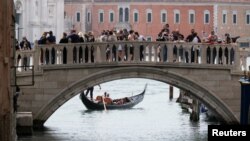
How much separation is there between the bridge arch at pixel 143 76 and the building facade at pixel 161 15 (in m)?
56.9

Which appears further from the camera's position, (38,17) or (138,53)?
(38,17)

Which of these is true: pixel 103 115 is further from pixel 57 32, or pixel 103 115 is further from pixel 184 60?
pixel 57 32

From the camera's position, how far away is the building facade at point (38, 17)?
65.4 m

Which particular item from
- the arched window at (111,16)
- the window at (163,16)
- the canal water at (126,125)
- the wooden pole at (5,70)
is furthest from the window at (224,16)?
the wooden pole at (5,70)

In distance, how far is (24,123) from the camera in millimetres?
21109

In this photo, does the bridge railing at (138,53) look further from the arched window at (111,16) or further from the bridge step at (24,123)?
the arched window at (111,16)

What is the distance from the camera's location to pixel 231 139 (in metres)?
10.8

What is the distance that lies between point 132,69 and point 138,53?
0.33 metres

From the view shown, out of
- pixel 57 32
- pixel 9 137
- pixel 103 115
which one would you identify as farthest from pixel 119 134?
pixel 57 32

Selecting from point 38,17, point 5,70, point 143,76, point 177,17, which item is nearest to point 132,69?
point 143,76

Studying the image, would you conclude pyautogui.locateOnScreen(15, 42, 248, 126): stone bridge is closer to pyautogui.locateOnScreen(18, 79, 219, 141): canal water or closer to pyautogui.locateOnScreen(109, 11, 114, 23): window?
pyautogui.locateOnScreen(18, 79, 219, 141): canal water

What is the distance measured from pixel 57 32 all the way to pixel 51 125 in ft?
157

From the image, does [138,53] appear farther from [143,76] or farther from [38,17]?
[38,17]

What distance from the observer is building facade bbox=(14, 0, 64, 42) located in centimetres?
6544
